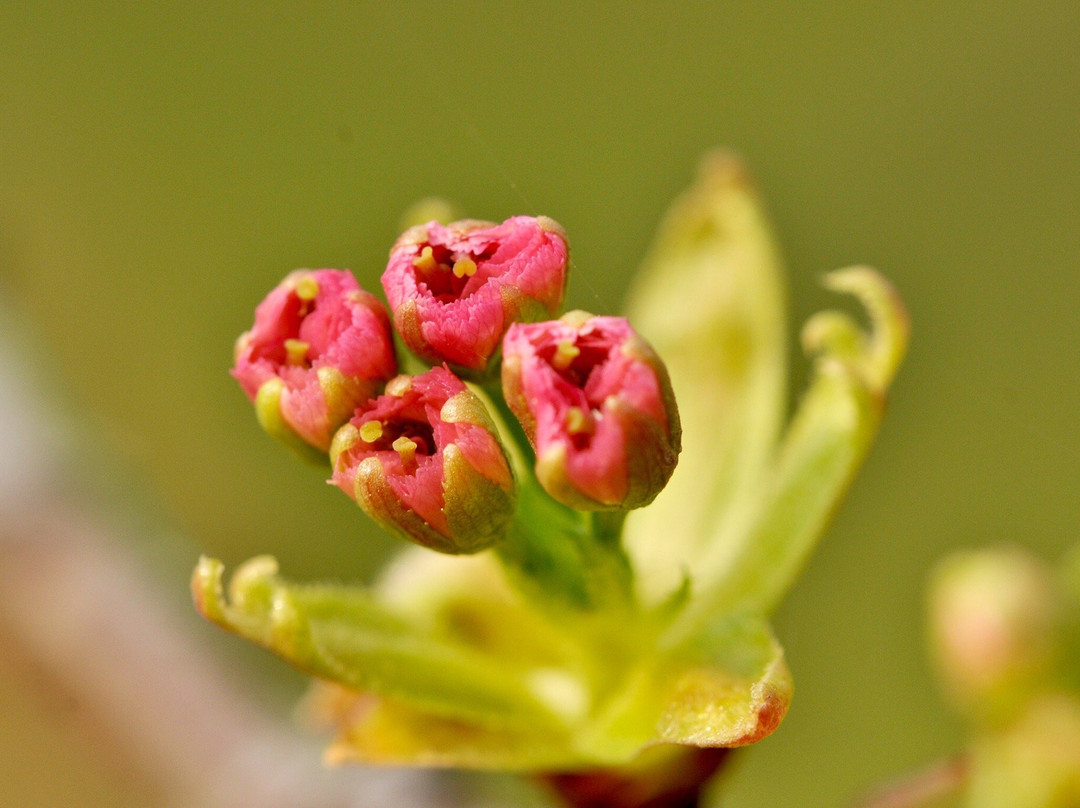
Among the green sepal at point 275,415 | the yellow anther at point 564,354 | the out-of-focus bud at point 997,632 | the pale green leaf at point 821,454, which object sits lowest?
the out-of-focus bud at point 997,632

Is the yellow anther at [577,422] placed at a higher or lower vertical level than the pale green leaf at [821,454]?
higher

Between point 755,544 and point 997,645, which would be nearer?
point 755,544

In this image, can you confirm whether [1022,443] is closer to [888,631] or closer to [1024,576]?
[888,631]

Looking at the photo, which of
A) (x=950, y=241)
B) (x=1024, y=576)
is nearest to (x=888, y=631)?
(x=950, y=241)

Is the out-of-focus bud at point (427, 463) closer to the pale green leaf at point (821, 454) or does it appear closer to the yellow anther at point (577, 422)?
the yellow anther at point (577, 422)

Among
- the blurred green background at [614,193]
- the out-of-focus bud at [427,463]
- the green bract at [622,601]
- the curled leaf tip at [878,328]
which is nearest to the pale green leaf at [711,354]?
the green bract at [622,601]

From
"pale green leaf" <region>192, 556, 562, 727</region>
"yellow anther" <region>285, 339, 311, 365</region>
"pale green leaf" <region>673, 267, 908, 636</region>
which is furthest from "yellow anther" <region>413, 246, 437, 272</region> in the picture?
"pale green leaf" <region>673, 267, 908, 636</region>

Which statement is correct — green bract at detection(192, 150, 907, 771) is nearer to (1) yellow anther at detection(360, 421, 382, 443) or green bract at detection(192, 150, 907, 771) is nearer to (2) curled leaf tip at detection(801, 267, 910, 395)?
(2) curled leaf tip at detection(801, 267, 910, 395)
